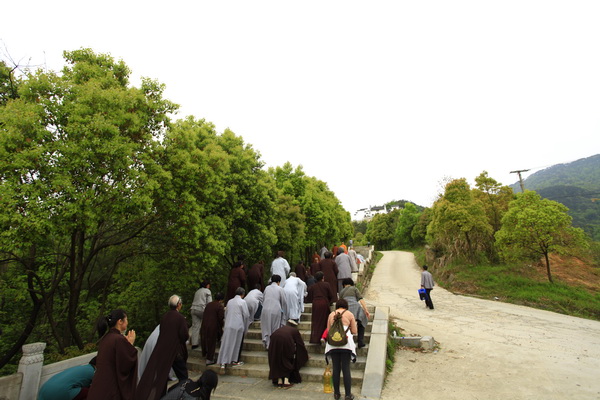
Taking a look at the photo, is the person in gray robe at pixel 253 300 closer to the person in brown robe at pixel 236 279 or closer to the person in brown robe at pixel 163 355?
the person in brown robe at pixel 236 279

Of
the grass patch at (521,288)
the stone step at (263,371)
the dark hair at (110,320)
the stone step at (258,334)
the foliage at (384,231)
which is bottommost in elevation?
the stone step at (263,371)

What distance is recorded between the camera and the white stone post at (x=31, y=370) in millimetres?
5027

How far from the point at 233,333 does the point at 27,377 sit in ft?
11.7

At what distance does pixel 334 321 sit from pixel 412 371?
2.80m

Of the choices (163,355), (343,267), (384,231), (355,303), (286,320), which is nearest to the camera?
(163,355)

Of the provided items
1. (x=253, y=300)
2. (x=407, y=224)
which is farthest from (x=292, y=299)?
(x=407, y=224)

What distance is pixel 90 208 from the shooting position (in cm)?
606

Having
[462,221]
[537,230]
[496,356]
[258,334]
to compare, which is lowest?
[496,356]

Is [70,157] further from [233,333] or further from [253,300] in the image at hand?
[253,300]

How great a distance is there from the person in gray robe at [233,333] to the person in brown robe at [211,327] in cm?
39

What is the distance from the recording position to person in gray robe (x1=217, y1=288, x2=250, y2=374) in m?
7.02

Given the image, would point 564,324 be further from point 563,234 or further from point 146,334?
point 146,334

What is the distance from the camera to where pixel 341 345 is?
5090mm

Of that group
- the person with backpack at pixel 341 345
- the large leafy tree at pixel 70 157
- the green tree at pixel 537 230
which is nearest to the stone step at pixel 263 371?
the person with backpack at pixel 341 345
